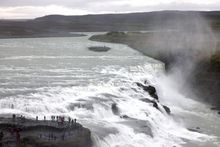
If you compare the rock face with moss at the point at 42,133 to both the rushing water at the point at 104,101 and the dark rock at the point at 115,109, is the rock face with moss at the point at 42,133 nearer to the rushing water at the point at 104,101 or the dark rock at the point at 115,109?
the rushing water at the point at 104,101

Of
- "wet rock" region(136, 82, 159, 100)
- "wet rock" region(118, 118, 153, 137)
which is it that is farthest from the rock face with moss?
"wet rock" region(136, 82, 159, 100)

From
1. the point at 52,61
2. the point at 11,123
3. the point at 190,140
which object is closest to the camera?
the point at 11,123

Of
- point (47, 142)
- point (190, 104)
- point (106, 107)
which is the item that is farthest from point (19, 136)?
point (190, 104)

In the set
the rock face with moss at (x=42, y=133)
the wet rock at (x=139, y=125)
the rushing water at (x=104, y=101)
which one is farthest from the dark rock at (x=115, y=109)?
the rock face with moss at (x=42, y=133)

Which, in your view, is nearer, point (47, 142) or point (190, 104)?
point (47, 142)

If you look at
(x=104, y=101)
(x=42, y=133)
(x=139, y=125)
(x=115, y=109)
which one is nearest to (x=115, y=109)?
(x=115, y=109)

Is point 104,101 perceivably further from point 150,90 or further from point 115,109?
point 150,90

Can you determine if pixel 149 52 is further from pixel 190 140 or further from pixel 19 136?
pixel 19 136
